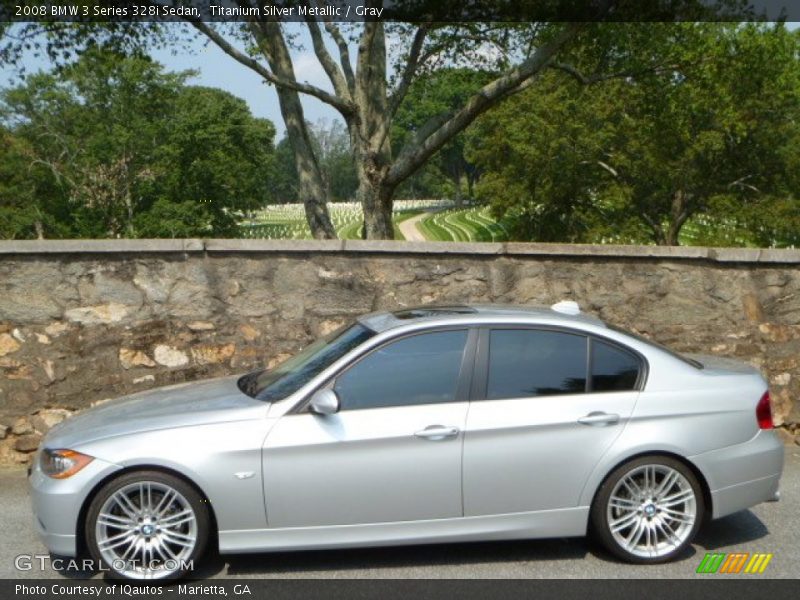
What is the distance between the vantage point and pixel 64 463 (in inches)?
204

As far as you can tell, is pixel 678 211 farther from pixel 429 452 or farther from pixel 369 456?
pixel 369 456

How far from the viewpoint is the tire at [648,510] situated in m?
5.48

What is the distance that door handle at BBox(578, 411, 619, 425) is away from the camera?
18.0ft

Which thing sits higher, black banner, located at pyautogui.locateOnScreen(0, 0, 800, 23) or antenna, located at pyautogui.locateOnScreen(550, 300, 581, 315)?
black banner, located at pyautogui.locateOnScreen(0, 0, 800, 23)

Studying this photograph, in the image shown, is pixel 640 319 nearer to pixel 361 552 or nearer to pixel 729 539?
pixel 729 539

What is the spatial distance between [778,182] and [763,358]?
36.9m

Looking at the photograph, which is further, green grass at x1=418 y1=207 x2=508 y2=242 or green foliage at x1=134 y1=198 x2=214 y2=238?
green grass at x1=418 y1=207 x2=508 y2=242

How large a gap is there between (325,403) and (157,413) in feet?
3.21

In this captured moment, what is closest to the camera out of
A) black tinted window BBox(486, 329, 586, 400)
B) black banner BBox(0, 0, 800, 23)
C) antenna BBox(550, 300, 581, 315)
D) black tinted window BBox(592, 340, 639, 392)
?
black tinted window BBox(486, 329, 586, 400)

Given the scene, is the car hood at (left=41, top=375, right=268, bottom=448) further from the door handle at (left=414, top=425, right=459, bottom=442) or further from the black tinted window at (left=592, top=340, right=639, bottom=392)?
the black tinted window at (left=592, top=340, right=639, bottom=392)

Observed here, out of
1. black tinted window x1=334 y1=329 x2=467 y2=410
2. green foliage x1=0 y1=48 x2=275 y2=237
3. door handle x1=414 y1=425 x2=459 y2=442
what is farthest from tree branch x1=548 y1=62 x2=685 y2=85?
green foliage x1=0 y1=48 x2=275 y2=237

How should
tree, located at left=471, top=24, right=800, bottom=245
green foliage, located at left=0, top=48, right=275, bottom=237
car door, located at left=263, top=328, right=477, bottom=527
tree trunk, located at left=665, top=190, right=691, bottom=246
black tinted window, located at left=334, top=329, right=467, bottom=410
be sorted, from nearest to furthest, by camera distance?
car door, located at left=263, top=328, right=477, bottom=527 < black tinted window, located at left=334, top=329, right=467, bottom=410 < tree, located at left=471, top=24, right=800, bottom=245 < tree trunk, located at left=665, top=190, right=691, bottom=246 < green foliage, located at left=0, top=48, right=275, bottom=237

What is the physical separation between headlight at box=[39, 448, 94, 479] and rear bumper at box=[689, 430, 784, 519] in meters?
3.29

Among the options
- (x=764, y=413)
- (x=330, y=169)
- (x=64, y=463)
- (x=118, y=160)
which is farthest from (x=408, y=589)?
(x=330, y=169)
